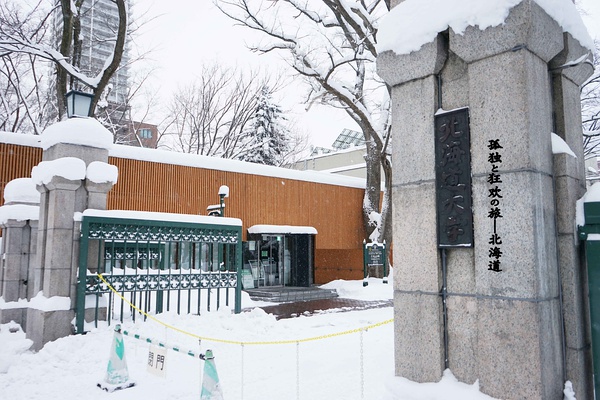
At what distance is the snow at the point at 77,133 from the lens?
28.8 feet

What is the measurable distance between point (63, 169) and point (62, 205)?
25.4 inches

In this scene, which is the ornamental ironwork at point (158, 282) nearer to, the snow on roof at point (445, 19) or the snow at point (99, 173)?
the snow at point (99, 173)

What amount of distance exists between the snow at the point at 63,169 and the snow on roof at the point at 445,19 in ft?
20.3

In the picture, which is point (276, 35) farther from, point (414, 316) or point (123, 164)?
point (414, 316)

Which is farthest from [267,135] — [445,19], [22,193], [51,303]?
[445,19]

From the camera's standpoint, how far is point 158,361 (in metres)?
5.55

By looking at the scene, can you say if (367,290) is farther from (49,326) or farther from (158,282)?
(49,326)

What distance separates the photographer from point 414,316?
4535 millimetres

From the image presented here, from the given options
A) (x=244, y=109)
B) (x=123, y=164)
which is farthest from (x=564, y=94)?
(x=244, y=109)

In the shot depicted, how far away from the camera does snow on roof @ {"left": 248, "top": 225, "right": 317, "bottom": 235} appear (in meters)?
20.1

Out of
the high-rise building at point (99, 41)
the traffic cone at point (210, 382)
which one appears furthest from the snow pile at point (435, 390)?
the high-rise building at point (99, 41)

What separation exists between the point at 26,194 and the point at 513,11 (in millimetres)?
10227

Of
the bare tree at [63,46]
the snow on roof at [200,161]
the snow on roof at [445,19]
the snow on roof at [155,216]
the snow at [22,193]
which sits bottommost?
the snow on roof at [155,216]

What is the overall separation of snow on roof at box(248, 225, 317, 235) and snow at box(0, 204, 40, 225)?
35.0 feet
